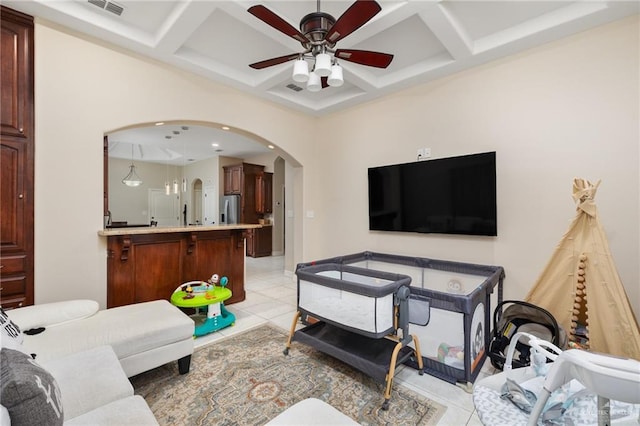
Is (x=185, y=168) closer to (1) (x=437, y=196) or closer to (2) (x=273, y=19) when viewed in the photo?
(1) (x=437, y=196)

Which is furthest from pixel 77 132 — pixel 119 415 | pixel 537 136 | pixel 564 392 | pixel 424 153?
pixel 537 136

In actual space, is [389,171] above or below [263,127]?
below

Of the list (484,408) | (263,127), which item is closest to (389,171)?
(263,127)

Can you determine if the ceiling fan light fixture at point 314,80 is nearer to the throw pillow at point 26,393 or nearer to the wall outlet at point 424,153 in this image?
the wall outlet at point 424,153

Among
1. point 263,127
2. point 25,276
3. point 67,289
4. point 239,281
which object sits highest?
point 263,127

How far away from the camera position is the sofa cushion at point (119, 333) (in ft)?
5.78

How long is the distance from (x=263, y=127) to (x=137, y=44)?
1719 millimetres

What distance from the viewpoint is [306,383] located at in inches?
84.7

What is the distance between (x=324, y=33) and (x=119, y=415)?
2434 millimetres

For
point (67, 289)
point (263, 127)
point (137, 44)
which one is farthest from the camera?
point (263, 127)

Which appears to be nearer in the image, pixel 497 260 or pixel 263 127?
pixel 497 260

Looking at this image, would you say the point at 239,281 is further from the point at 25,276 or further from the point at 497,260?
the point at 497,260

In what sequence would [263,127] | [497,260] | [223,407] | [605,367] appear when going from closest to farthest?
[605,367] → [223,407] → [497,260] → [263,127]

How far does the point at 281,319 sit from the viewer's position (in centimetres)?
341
